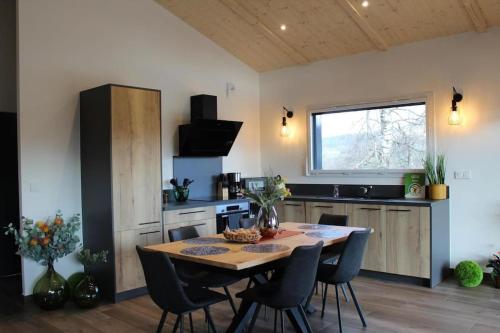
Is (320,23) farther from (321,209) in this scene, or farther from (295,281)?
(295,281)

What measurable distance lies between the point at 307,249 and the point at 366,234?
0.88 metres

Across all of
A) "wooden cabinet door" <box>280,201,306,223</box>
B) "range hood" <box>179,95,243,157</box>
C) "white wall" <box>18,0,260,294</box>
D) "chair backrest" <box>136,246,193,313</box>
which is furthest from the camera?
"wooden cabinet door" <box>280,201,306,223</box>

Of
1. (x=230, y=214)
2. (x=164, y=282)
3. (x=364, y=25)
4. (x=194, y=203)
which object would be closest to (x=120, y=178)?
(x=194, y=203)

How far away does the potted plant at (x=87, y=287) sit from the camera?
4.20m

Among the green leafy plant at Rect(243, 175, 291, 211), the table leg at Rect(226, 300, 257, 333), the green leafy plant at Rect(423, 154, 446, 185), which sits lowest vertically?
the table leg at Rect(226, 300, 257, 333)

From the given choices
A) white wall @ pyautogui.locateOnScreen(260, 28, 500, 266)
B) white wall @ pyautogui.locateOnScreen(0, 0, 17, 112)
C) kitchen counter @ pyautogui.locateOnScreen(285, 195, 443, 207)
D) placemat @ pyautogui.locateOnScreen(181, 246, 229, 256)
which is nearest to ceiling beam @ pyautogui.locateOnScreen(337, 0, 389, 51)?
white wall @ pyautogui.locateOnScreen(260, 28, 500, 266)

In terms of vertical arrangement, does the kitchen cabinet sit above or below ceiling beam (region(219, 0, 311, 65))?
below

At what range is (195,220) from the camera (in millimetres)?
5070

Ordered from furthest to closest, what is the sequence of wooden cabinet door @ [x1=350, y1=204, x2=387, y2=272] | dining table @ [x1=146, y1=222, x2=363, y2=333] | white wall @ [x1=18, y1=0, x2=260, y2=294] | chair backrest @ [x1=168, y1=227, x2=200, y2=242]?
wooden cabinet door @ [x1=350, y1=204, x2=387, y2=272] → white wall @ [x1=18, y1=0, x2=260, y2=294] → chair backrest @ [x1=168, y1=227, x2=200, y2=242] → dining table @ [x1=146, y1=222, x2=363, y2=333]

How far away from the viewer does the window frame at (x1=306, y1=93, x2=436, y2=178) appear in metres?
5.14

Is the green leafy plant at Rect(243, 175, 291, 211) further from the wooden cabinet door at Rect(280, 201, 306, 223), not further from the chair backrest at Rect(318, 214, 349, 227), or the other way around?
the wooden cabinet door at Rect(280, 201, 306, 223)

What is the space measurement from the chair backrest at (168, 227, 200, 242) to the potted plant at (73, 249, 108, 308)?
0.99 meters

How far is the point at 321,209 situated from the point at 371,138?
1.16 m

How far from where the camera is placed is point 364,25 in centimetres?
497
